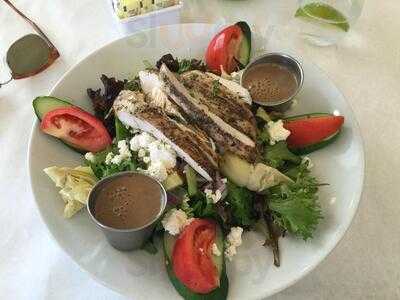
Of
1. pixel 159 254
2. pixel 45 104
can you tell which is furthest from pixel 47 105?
pixel 159 254

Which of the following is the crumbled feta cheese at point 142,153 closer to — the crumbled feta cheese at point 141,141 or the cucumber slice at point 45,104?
the crumbled feta cheese at point 141,141

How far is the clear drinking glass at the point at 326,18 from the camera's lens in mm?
1782

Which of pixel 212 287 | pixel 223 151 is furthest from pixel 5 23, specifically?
pixel 212 287

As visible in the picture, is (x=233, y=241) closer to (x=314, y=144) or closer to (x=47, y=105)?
(x=314, y=144)

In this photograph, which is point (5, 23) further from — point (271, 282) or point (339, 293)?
point (339, 293)

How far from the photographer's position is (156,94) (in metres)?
1.47

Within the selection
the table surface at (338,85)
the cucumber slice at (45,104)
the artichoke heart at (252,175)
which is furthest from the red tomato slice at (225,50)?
the cucumber slice at (45,104)

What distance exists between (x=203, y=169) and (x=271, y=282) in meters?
0.35

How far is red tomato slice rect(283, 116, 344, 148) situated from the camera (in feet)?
4.63

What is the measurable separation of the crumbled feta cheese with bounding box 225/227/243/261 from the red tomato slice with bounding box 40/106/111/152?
19.1 inches

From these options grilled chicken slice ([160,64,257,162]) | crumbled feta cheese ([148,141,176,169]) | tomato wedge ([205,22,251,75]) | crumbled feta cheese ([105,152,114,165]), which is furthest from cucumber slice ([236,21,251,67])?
crumbled feta cheese ([105,152,114,165])

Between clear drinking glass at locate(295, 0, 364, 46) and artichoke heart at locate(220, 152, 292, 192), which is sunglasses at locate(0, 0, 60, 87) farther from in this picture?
clear drinking glass at locate(295, 0, 364, 46)

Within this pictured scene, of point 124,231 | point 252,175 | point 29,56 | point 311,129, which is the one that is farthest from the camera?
point 29,56

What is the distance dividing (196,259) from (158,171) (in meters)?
0.27
